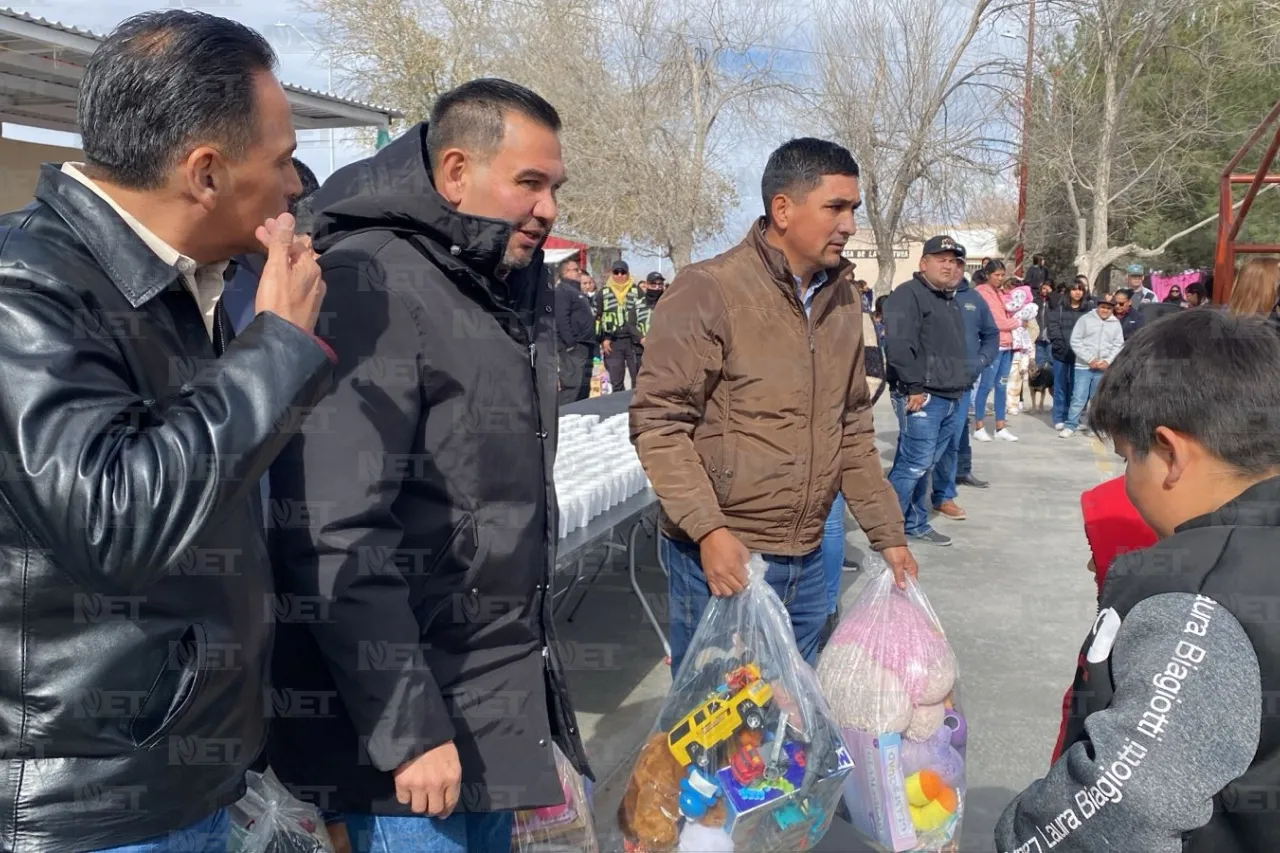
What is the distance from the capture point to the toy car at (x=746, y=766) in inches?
80.4

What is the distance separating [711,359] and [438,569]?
1.13 m

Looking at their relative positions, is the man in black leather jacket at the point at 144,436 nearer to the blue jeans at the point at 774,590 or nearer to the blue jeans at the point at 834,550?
the blue jeans at the point at 774,590

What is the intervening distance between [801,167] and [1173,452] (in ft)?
4.96

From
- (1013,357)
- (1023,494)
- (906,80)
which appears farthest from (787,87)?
(1023,494)

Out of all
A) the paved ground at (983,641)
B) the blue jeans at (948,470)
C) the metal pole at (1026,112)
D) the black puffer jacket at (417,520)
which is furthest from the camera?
the metal pole at (1026,112)

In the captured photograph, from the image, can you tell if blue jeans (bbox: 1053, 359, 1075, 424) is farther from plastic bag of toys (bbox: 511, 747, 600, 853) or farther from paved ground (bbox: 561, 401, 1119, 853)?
plastic bag of toys (bbox: 511, 747, 600, 853)

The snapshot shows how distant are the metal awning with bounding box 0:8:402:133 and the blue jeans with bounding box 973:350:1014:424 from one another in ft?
20.5

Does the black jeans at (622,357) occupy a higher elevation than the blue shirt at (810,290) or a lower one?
lower

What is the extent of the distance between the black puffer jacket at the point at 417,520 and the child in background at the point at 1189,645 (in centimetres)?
84

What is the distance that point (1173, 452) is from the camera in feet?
4.24

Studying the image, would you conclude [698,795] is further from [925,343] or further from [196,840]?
[925,343]

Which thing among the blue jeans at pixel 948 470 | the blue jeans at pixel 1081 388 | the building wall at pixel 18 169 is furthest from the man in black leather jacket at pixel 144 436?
the blue jeans at pixel 1081 388

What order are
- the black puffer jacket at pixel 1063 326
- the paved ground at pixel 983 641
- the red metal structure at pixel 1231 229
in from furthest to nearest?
1. the black puffer jacket at pixel 1063 326
2. the red metal structure at pixel 1231 229
3. the paved ground at pixel 983 641

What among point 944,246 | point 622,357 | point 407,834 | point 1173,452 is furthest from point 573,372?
point 1173,452
